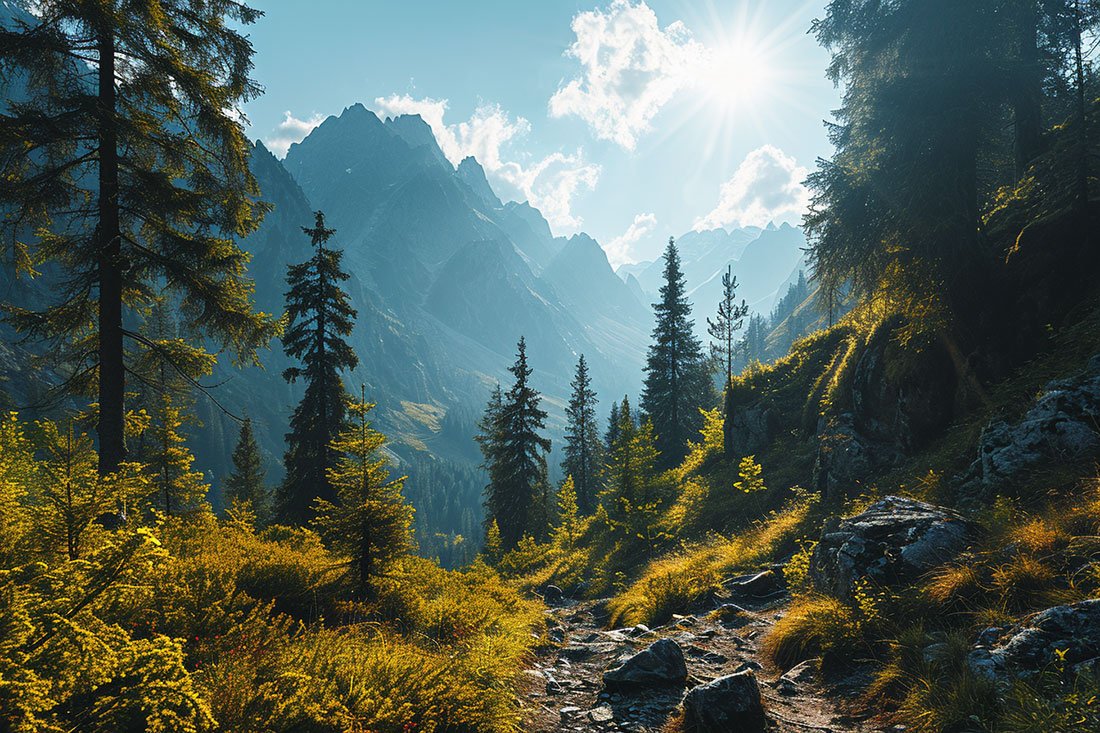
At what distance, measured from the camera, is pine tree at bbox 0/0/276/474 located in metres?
7.67

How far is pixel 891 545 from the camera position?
664 cm

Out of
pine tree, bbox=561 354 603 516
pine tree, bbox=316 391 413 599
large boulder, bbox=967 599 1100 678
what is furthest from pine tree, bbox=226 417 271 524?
large boulder, bbox=967 599 1100 678

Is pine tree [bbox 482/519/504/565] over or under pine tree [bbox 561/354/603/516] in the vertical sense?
under

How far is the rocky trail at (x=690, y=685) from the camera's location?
4.84 m

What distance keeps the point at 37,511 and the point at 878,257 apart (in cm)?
1635

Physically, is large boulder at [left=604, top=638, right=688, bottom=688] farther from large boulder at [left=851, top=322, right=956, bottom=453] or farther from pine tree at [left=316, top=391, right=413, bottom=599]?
large boulder at [left=851, top=322, right=956, bottom=453]

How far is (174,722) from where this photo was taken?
3.42m

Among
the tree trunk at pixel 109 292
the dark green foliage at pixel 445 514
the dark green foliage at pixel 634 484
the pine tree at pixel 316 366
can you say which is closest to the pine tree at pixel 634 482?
the dark green foliage at pixel 634 484

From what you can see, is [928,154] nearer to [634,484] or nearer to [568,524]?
[634,484]

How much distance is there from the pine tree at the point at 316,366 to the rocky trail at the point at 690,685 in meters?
15.1

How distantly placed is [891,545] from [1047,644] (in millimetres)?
2668

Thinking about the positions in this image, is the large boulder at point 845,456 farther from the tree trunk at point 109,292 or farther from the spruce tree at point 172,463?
the spruce tree at point 172,463

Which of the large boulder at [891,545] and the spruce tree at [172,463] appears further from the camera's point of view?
the spruce tree at [172,463]

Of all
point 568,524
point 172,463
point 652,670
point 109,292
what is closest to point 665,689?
point 652,670
